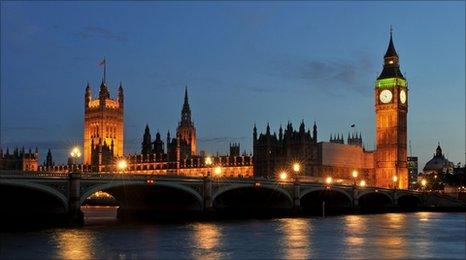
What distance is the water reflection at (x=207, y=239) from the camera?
1753 inches

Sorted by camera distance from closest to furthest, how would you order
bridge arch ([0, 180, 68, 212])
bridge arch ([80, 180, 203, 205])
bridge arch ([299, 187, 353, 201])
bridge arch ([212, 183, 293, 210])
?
bridge arch ([0, 180, 68, 212]), bridge arch ([80, 180, 203, 205]), bridge arch ([212, 183, 293, 210]), bridge arch ([299, 187, 353, 201])

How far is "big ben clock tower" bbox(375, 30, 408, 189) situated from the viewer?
158 m

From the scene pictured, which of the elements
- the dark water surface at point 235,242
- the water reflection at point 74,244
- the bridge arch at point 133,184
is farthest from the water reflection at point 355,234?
the water reflection at point 74,244

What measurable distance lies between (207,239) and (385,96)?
115m

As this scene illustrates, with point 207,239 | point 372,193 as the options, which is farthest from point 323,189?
point 207,239

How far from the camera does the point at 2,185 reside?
5731 centimetres

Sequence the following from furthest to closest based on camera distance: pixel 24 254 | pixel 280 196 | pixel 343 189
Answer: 1. pixel 343 189
2. pixel 280 196
3. pixel 24 254

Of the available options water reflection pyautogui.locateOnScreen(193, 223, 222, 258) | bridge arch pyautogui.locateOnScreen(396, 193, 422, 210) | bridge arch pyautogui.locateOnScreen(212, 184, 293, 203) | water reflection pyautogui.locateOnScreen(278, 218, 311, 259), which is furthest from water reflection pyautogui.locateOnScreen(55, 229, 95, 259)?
bridge arch pyautogui.locateOnScreen(396, 193, 422, 210)

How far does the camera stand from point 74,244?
1909 inches

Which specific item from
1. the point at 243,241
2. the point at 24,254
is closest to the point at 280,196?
the point at 243,241

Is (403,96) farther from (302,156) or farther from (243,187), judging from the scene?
(243,187)

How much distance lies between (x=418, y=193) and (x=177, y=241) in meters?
85.8

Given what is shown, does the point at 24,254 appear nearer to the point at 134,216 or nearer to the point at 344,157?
the point at 134,216

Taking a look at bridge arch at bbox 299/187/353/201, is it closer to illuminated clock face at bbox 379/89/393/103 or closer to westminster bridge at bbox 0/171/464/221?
westminster bridge at bbox 0/171/464/221
